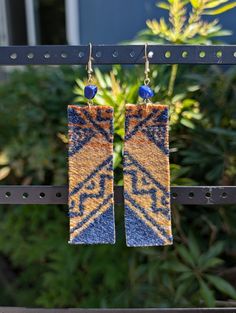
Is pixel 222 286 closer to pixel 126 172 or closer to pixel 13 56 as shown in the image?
pixel 126 172

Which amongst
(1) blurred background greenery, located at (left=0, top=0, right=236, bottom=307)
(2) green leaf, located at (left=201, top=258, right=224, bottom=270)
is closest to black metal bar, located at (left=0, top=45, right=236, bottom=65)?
(1) blurred background greenery, located at (left=0, top=0, right=236, bottom=307)

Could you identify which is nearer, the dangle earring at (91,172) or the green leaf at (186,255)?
the dangle earring at (91,172)

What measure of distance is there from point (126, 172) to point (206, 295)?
3.12 ft

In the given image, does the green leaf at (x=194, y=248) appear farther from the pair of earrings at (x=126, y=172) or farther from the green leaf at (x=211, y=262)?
the pair of earrings at (x=126, y=172)

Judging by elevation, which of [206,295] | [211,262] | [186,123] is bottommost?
[206,295]

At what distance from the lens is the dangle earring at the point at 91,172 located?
1246mm

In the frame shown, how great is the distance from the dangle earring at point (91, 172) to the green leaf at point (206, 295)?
86 centimetres

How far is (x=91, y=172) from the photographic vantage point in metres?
1.27

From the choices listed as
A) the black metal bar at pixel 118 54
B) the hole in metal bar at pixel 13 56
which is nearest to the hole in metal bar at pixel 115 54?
the black metal bar at pixel 118 54

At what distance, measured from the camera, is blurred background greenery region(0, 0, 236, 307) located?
6.61 ft

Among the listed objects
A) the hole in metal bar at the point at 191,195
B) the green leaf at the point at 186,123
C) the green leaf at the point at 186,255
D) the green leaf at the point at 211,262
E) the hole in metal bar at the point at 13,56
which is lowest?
the green leaf at the point at 211,262

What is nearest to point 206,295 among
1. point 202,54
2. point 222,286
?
point 222,286

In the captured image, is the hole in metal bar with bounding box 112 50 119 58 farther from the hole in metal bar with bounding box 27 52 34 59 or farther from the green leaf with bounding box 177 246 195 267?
the green leaf with bounding box 177 246 195 267

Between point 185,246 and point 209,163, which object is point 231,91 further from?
point 185,246
